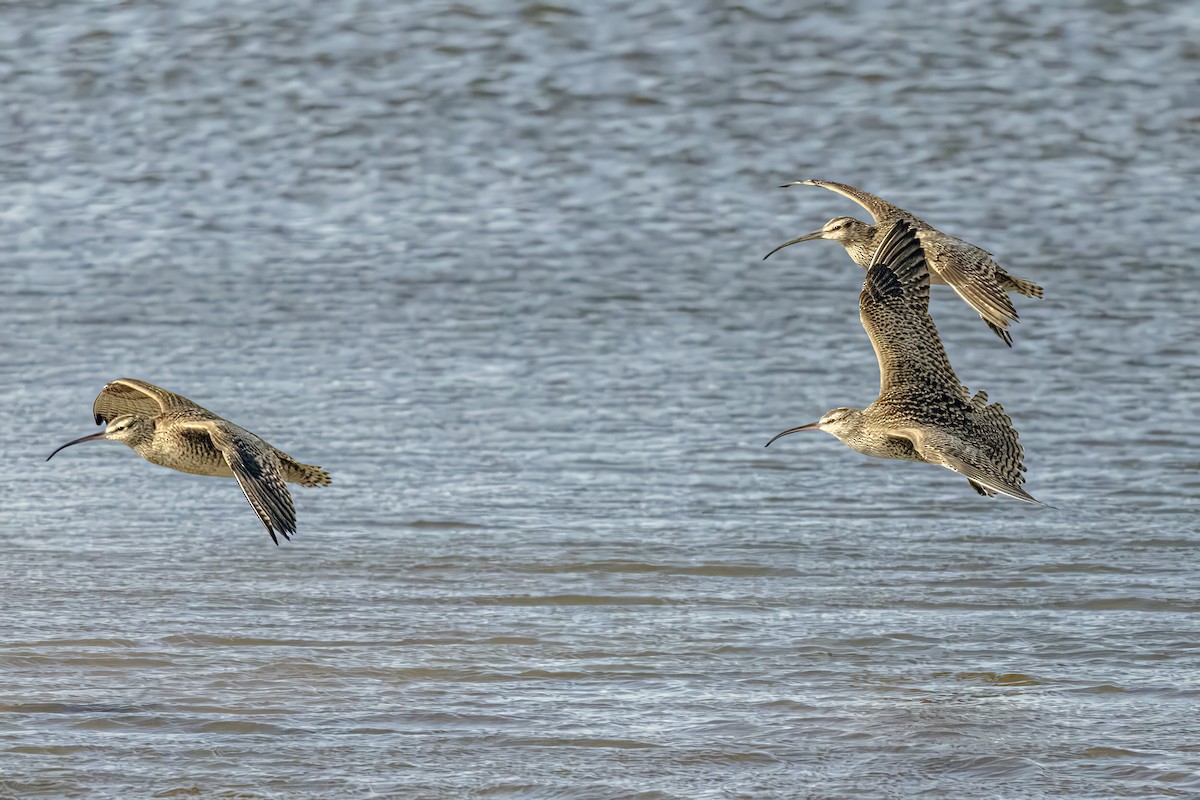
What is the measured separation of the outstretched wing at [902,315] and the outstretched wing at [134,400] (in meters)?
2.23

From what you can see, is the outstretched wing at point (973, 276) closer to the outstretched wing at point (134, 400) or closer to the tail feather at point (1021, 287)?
the tail feather at point (1021, 287)

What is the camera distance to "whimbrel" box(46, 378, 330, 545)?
6.16m

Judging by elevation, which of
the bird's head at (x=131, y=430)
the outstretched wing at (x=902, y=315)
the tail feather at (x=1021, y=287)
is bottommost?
the bird's head at (x=131, y=430)

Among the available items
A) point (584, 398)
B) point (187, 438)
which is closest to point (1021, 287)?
point (187, 438)

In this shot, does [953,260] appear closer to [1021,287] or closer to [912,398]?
[1021,287]

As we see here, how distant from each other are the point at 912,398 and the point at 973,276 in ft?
1.41

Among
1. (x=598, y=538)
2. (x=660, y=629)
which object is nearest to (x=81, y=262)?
(x=598, y=538)

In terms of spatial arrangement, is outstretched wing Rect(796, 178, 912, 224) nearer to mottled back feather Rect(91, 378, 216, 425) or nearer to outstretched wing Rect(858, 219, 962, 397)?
outstretched wing Rect(858, 219, 962, 397)

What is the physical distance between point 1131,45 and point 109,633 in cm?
1000

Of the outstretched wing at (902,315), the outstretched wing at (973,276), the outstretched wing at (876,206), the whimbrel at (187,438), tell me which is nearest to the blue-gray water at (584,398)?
the whimbrel at (187,438)

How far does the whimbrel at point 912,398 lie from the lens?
21.4 ft

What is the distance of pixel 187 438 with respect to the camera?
22.1ft

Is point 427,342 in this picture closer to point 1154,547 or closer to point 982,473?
point 1154,547

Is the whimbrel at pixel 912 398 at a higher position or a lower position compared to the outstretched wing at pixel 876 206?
lower
